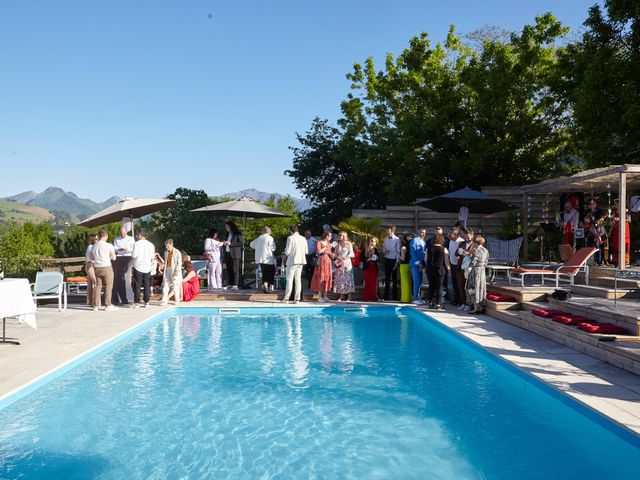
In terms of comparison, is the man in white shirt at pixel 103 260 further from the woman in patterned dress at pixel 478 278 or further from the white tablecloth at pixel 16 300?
the woman in patterned dress at pixel 478 278

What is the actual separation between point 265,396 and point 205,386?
2.67 feet

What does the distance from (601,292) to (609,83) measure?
7.75 meters

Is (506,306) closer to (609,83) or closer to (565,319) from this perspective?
(565,319)

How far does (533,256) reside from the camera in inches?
606

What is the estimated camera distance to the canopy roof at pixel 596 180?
9766mm

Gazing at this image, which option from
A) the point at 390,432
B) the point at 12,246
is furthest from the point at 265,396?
the point at 12,246

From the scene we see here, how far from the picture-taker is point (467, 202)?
43.5 ft

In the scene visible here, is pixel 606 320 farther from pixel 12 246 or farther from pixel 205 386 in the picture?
pixel 12 246

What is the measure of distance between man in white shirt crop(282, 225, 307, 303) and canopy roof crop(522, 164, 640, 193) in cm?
585

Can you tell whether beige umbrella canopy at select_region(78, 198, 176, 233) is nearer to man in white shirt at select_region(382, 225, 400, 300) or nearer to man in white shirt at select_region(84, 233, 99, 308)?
man in white shirt at select_region(84, 233, 99, 308)

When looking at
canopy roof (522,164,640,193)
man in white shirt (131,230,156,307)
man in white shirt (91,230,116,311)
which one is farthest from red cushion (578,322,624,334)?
man in white shirt (91,230,116,311)

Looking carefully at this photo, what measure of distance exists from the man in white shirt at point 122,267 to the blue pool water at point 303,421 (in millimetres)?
3466

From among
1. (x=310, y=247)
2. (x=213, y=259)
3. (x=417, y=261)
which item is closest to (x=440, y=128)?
(x=310, y=247)

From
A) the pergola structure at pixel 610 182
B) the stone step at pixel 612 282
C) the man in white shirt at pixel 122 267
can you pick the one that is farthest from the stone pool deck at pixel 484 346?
the pergola structure at pixel 610 182
